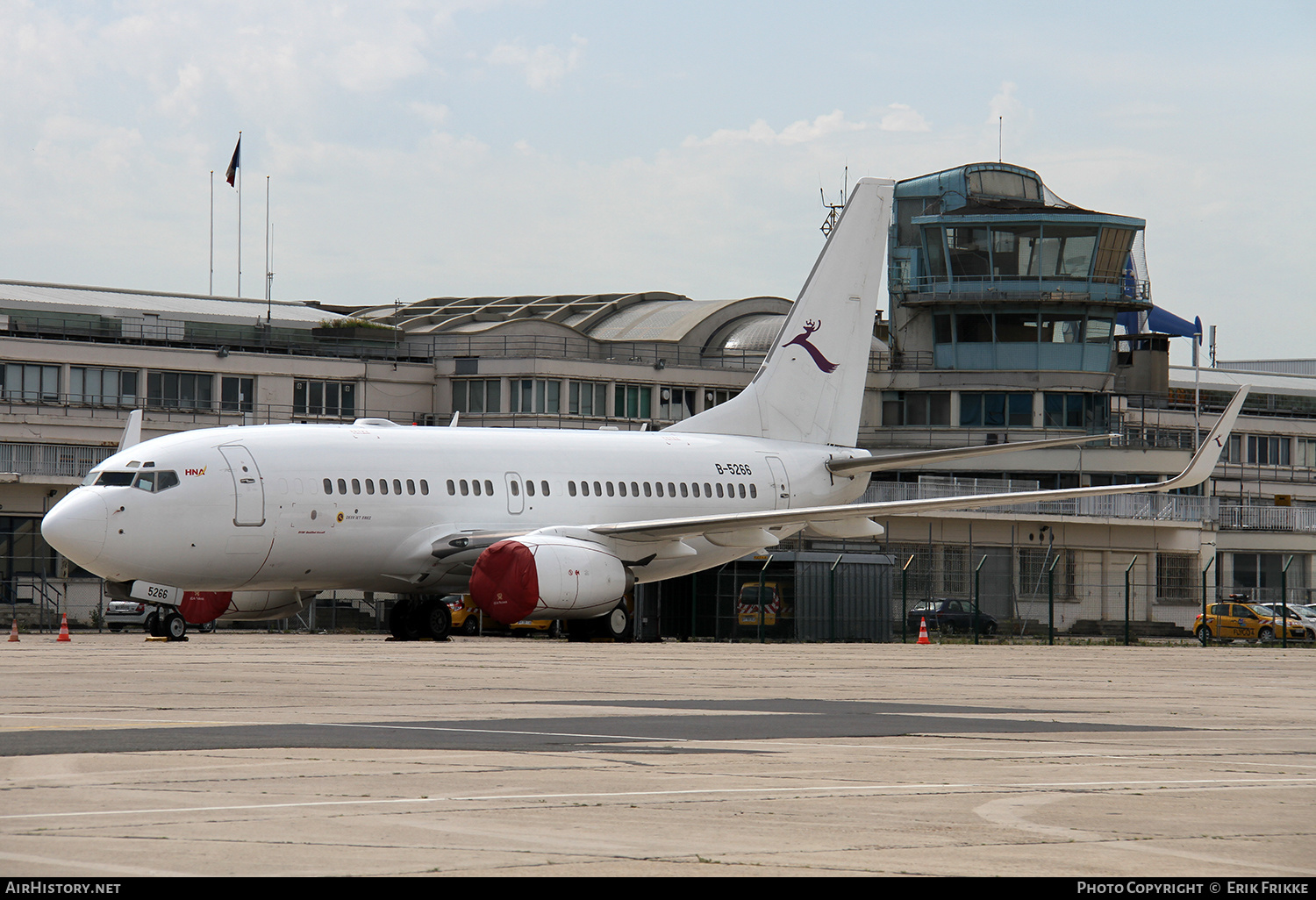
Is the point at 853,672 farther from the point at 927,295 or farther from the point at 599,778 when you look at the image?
the point at 927,295

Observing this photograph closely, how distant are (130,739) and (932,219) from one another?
6902 cm

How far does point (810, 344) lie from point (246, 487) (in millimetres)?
16313

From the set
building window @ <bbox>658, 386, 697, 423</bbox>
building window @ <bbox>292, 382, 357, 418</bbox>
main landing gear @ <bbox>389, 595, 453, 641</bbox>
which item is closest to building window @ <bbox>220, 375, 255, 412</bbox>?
building window @ <bbox>292, 382, 357, 418</bbox>

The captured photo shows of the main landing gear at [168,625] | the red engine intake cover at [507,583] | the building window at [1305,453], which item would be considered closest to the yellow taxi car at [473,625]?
the main landing gear at [168,625]

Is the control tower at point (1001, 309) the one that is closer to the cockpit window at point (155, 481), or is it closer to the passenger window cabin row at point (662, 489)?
the passenger window cabin row at point (662, 489)

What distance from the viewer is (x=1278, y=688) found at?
21.1 meters

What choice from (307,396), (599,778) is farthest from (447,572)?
(307,396)

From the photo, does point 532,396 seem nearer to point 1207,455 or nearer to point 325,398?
point 325,398

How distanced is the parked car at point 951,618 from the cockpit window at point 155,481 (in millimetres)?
29230

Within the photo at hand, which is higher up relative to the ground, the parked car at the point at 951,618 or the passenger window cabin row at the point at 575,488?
the passenger window cabin row at the point at 575,488

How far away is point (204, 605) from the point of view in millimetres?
34562

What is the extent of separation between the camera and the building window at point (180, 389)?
66.2 metres

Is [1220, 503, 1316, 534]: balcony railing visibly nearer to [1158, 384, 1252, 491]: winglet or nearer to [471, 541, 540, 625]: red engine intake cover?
[1158, 384, 1252, 491]: winglet

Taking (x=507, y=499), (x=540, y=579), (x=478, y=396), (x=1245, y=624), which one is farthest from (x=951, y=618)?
(x=540, y=579)
